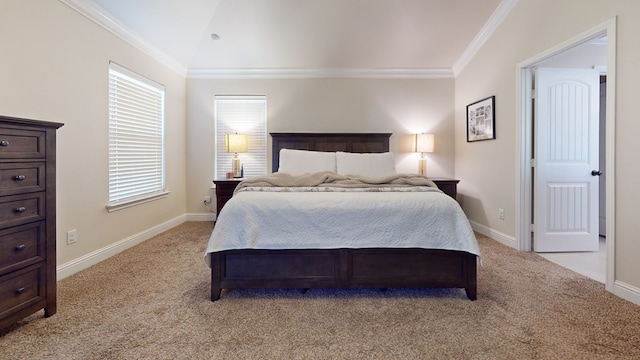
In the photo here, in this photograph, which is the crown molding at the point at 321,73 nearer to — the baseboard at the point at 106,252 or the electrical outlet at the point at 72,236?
the baseboard at the point at 106,252

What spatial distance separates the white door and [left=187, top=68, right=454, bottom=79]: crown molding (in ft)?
5.60

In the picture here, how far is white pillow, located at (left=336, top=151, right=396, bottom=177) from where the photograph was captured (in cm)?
351

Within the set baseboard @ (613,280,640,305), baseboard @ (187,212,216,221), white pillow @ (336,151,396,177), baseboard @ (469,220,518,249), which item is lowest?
baseboard @ (613,280,640,305)

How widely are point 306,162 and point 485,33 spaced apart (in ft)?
9.37

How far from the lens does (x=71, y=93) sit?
2.46 meters

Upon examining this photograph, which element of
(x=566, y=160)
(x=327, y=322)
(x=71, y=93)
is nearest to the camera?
(x=327, y=322)

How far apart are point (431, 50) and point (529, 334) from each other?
3734mm

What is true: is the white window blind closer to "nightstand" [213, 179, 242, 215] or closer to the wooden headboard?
the wooden headboard

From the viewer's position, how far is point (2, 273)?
59.0 inches

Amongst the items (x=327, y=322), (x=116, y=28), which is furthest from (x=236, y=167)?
(x=327, y=322)

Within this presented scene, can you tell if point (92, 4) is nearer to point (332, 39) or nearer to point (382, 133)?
point (332, 39)

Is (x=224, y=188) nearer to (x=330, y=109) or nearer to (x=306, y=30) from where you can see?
(x=330, y=109)

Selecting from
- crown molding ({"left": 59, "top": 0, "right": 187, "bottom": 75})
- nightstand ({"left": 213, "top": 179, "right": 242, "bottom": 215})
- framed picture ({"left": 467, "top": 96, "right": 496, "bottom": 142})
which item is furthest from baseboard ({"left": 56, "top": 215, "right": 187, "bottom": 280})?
framed picture ({"left": 467, "top": 96, "right": 496, "bottom": 142})

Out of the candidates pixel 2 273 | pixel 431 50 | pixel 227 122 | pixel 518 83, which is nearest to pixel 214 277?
pixel 2 273
